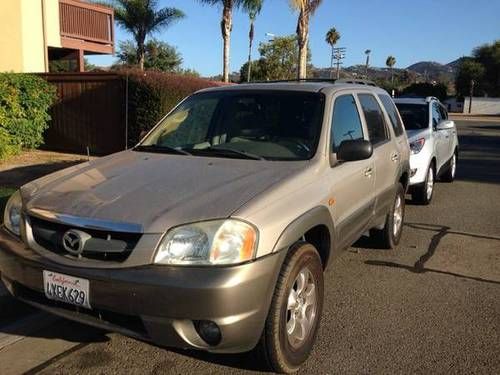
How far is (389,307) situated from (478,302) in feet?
2.59

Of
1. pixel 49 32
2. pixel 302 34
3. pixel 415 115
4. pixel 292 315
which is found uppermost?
pixel 302 34

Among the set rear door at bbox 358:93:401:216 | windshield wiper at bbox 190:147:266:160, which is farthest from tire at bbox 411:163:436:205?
windshield wiper at bbox 190:147:266:160

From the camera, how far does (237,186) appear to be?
11.4 feet

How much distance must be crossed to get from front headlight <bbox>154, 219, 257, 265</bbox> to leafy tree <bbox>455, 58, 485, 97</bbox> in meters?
76.8

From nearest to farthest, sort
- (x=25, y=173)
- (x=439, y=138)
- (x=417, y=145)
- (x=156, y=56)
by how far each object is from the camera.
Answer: (x=417, y=145)
(x=439, y=138)
(x=25, y=173)
(x=156, y=56)

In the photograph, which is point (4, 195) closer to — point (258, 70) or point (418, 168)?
point (418, 168)

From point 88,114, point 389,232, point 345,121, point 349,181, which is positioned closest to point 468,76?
point 88,114

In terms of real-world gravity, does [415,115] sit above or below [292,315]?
above

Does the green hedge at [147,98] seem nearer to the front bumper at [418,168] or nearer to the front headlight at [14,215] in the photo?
the front bumper at [418,168]

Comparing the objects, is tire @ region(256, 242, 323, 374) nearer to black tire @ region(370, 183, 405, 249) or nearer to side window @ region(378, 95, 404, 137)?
black tire @ region(370, 183, 405, 249)

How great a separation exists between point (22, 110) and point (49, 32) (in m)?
6.15

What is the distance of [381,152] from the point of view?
541 cm

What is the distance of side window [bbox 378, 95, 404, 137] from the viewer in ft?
20.0

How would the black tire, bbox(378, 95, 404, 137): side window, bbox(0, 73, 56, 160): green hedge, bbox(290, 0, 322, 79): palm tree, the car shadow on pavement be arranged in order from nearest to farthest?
the car shadow on pavement, the black tire, bbox(378, 95, 404, 137): side window, bbox(0, 73, 56, 160): green hedge, bbox(290, 0, 322, 79): palm tree
